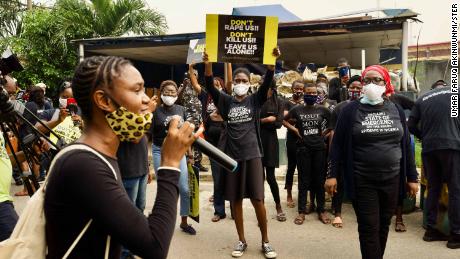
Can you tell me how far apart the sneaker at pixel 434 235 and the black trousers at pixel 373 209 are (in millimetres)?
1544

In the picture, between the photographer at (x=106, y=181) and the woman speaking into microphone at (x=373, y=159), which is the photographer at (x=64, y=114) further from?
the woman speaking into microphone at (x=373, y=159)

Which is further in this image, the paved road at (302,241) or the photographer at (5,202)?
the paved road at (302,241)

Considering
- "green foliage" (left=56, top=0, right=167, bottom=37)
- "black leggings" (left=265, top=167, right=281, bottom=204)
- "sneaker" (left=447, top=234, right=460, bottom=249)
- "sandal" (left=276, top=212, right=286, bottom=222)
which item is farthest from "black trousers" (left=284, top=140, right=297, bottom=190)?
"green foliage" (left=56, top=0, right=167, bottom=37)

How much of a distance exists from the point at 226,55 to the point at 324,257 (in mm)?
2396

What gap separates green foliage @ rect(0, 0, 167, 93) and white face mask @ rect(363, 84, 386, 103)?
42.9 feet

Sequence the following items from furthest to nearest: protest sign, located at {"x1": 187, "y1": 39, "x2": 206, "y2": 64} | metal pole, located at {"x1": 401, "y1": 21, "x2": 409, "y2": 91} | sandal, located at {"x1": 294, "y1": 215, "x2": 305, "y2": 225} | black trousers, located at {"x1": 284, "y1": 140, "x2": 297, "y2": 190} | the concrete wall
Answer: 1. the concrete wall
2. protest sign, located at {"x1": 187, "y1": 39, "x2": 206, "y2": 64}
3. metal pole, located at {"x1": 401, "y1": 21, "x2": 409, "y2": 91}
4. black trousers, located at {"x1": 284, "y1": 140, "x2": 297, "y2": 190}
5. sandal, located at {"x1": 294, "y1": 215, "x2": 305, "y2": 225}

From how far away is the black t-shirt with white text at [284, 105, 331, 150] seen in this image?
5.90 m

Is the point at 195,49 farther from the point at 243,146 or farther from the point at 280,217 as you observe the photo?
the point at 243,146

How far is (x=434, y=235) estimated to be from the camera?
16.7 ft

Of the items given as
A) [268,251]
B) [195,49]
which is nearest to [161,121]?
[268,251]

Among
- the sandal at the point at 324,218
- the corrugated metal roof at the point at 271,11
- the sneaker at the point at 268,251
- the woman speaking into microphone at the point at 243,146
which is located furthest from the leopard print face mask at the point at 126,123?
the corrugated metal roof at the point at 271,11

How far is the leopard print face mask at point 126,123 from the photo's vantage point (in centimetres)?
158

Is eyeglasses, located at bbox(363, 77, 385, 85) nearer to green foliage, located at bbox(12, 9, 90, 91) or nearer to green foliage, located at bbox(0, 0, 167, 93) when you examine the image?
green foliage, located at bbox(0, 0, 167, 93)

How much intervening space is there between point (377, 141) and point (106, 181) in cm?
290
